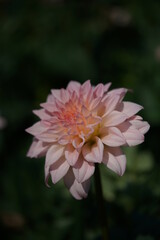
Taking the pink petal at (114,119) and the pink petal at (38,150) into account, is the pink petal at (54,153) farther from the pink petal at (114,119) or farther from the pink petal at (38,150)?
the pink petal at (114,119)

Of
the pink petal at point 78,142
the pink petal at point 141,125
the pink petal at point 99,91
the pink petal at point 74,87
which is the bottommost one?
the pink petal at point 141,125

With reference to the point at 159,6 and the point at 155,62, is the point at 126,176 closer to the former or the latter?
the point at 155,62

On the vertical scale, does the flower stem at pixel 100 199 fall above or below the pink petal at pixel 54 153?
below

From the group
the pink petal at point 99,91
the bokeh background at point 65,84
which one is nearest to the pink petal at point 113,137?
the pink petal at point 99,91

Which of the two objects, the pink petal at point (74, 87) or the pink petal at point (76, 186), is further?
the pink petal at point (74, 87)

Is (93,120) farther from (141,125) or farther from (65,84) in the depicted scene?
(65,84)

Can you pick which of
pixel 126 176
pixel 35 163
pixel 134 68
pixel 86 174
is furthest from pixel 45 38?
pixel 86 174

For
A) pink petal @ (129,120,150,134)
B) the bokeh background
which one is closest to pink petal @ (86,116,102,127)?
pink petal @ (129,120,150,134)

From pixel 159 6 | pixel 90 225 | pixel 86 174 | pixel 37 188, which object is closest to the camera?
pixel 86 174

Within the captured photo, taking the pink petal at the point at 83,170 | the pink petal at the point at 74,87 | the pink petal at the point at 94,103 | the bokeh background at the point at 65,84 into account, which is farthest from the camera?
the bokeh background at the point at 65,84
